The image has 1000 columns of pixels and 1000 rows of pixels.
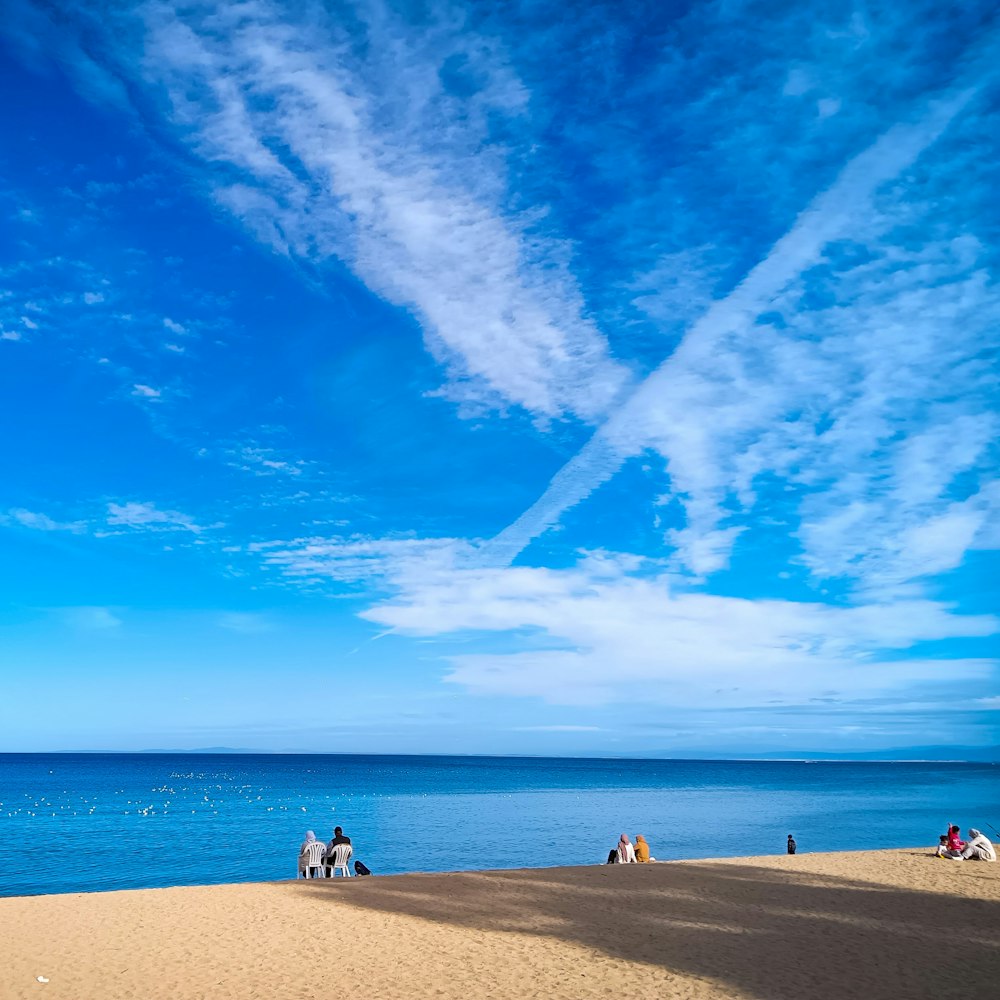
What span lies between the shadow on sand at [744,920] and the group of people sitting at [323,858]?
168 cm

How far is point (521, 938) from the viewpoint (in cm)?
1374

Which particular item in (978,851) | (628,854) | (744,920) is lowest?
(744,920)

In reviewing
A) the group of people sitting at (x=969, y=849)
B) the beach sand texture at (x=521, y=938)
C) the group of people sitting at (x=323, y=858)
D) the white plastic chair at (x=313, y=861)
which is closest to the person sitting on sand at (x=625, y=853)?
the beach sand texture at (x=521, y=938)

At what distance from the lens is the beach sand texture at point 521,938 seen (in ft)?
36.6

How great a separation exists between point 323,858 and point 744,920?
11104 millimetres

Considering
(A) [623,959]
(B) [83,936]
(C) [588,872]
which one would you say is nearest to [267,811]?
(C) [588,872]

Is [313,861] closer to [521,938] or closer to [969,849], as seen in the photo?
[521,938]

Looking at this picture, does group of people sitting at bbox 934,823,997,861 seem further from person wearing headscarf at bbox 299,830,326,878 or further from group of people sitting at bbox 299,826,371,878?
person wearing headscarf at bbox 299,830,326,878

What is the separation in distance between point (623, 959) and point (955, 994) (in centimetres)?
450

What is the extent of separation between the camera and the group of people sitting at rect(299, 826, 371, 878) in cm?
2077

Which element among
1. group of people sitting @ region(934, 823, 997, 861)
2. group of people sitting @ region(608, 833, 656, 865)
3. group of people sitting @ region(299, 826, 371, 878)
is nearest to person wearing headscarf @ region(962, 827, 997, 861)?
group of people sitting @ region(934, 823, 997, 861)

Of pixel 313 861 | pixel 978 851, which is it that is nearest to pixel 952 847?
pixel 978 851

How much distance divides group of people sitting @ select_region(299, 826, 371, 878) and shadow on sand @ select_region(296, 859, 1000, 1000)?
5.50ft

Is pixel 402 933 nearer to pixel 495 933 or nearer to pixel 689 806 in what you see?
pixel 495 933
